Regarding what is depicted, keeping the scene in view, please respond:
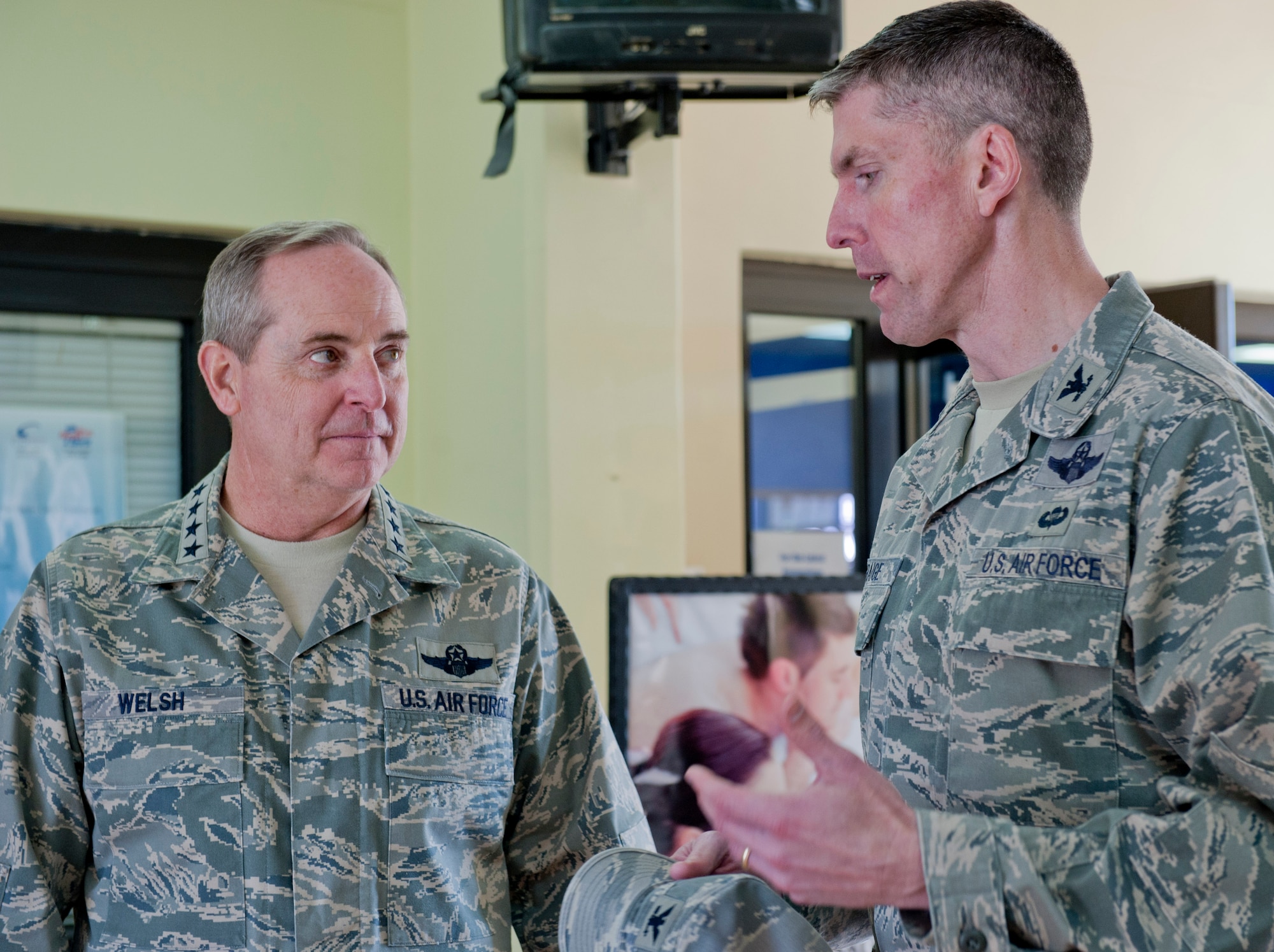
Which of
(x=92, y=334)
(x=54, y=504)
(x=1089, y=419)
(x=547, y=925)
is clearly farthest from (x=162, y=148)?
(x=1089, y=419)

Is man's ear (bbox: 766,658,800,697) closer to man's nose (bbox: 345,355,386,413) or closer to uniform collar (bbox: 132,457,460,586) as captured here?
uniform collar (bbox: 132,457,460,586)

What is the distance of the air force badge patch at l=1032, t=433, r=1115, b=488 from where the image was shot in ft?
3.44

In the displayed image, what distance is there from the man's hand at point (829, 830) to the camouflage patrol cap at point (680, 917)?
0.25 feet

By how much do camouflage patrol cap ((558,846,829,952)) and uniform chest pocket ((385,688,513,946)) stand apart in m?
0.40

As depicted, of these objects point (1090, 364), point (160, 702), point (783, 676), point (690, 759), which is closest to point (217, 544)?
Answer: point (160, 702)

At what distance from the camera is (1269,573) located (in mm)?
914

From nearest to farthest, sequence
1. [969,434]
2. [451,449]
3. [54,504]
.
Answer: [969,434], [54,504], [451,449]

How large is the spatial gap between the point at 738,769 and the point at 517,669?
3.27ft

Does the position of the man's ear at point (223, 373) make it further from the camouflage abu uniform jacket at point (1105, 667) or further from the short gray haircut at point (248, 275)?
the camouflage abu uniform jacket at point (1105, 667)

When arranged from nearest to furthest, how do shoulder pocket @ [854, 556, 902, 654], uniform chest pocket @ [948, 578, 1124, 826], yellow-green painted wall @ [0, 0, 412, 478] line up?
uniform chest pocket @ [948, 578, 1124, 826] < shoulder pocket @ [854, 556, 902, 654] < yellow-green painted wall @ [0, 0, 412, 478]

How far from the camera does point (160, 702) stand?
4.85ft

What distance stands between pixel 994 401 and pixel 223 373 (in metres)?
0.99

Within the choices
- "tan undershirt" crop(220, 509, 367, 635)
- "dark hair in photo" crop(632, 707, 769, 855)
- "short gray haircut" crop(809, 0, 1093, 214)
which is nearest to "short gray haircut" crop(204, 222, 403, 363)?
"tan undershirt" crop(220, 509, 367, 635)

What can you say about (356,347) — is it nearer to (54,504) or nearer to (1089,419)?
(1089,419)
